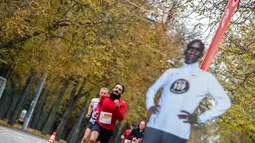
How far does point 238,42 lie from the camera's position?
17.2 meters

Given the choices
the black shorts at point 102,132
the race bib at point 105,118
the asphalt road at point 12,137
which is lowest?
the asphalt road at point 12,137

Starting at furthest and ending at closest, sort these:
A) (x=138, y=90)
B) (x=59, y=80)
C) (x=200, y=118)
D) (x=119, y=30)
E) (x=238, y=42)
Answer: (x=59, y=80), (x=138, y=90), (x=119, y=30), (x=238, y=42), (x=200, y=118)

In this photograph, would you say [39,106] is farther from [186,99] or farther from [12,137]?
[186,99]

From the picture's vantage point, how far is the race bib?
1338 centimetres

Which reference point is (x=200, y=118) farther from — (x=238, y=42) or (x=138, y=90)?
(x=138, y=90)

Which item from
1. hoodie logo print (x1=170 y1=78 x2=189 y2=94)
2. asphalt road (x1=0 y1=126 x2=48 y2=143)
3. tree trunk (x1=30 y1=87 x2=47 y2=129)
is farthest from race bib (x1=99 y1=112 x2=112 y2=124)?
tree trunk (x1=30 y1=87 x2=47 y2=129)

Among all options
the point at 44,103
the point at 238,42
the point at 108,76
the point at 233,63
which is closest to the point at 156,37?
the point at 108,76

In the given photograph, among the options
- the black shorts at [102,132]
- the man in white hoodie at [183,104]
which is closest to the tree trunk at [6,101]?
the black shorts at [102,132]

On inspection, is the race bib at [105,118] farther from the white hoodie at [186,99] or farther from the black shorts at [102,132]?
the white hoodie at [186,99]

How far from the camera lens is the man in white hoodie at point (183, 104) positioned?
6.82 m

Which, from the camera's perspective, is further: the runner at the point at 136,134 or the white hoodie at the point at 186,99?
the runner at the point at 136,134

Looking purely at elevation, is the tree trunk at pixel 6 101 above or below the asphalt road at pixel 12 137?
above

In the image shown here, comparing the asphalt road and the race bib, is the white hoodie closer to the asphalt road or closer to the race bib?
the race bib

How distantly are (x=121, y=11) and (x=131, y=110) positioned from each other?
51.1ft
